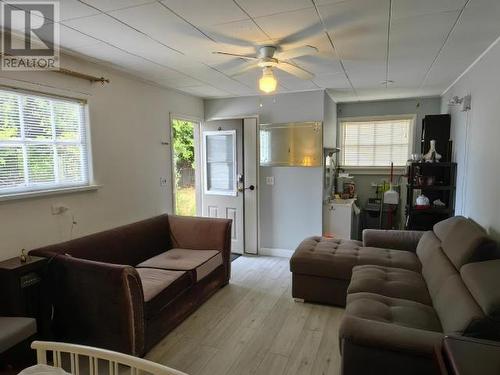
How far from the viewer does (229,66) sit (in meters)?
3.14

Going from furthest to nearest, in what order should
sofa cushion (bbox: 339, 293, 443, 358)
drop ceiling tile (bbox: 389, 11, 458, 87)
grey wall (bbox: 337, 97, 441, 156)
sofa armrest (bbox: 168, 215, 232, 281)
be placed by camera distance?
grey wall (bbox: 337, 97, 441, 156) → sofa armrest (bbox: 168, 215, 232, 281) → drop ceiling tile (bbox: 389, 11, 458, 87) → sofa cushion (bbox: 339, 293, 443, 358)

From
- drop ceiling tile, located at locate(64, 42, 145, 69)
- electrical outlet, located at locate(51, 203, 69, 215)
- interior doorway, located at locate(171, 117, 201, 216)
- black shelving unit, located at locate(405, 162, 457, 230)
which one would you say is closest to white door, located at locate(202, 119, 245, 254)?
interior doorway, located at locate(171, 117, 201, 216)

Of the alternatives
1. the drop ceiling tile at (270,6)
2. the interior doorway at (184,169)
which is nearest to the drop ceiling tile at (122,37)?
the drop ceiling tile at (270,6)

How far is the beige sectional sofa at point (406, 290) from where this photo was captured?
1547 millimetres

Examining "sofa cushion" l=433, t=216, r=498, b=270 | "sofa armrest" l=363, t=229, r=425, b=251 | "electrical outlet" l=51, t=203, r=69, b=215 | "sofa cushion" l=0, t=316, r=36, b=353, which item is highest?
"electrical outlet" l=51, t=203, r=69, b=215

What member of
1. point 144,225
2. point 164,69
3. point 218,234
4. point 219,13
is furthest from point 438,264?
point 164,69

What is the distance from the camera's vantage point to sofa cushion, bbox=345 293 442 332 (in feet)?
6.16

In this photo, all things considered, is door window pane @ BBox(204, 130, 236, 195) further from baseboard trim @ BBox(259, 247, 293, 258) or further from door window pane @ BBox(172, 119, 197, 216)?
door window pane @ BBox(172, 119, 197, 216)

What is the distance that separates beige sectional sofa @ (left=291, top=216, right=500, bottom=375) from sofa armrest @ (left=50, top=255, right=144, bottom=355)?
141cm

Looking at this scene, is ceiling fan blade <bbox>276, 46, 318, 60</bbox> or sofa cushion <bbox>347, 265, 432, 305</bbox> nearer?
sofa cushion <bbox>347, 265, 432, 305</bbox>

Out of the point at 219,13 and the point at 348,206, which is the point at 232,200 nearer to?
the point at 348,206

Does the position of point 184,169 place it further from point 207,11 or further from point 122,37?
point 207,11

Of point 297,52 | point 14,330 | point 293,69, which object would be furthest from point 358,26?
point 14,330

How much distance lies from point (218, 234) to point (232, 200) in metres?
1.32
